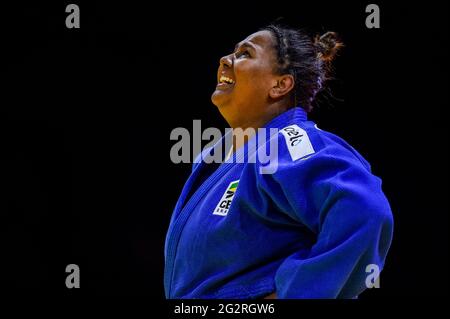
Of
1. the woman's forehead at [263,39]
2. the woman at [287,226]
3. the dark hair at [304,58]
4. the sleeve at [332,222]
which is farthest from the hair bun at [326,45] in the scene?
the sleeve at [332,222]

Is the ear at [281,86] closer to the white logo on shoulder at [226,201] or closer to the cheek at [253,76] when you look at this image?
the cheek at [253,76]

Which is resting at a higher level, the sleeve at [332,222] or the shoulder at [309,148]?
the shoulder at [309,148]

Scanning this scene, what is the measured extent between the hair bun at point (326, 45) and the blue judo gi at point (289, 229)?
0.41m

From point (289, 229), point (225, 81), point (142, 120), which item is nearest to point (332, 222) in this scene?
point (289, 229)

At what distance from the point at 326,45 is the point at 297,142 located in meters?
0.59

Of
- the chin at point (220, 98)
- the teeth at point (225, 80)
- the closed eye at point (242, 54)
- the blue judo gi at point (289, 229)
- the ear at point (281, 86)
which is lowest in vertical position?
the blue judo gi at point (289, 229)

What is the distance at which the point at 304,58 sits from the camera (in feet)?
6.44

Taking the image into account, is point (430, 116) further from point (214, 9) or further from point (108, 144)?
point (108, 144)

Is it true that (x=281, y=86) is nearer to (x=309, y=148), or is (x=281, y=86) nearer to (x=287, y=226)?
(x=309, y=148)

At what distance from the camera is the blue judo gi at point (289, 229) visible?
1302 mm

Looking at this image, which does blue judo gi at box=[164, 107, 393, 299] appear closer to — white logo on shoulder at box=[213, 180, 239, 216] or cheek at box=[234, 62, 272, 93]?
white logo on shoulder at box=[213, 180, 239, 216]

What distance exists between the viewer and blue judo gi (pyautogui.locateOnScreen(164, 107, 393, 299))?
51.3 inches

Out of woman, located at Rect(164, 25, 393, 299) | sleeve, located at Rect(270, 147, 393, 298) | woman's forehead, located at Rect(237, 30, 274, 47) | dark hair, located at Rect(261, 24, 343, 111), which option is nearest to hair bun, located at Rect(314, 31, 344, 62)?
dark hair, located at Rect(261, 24, 343, 111)
